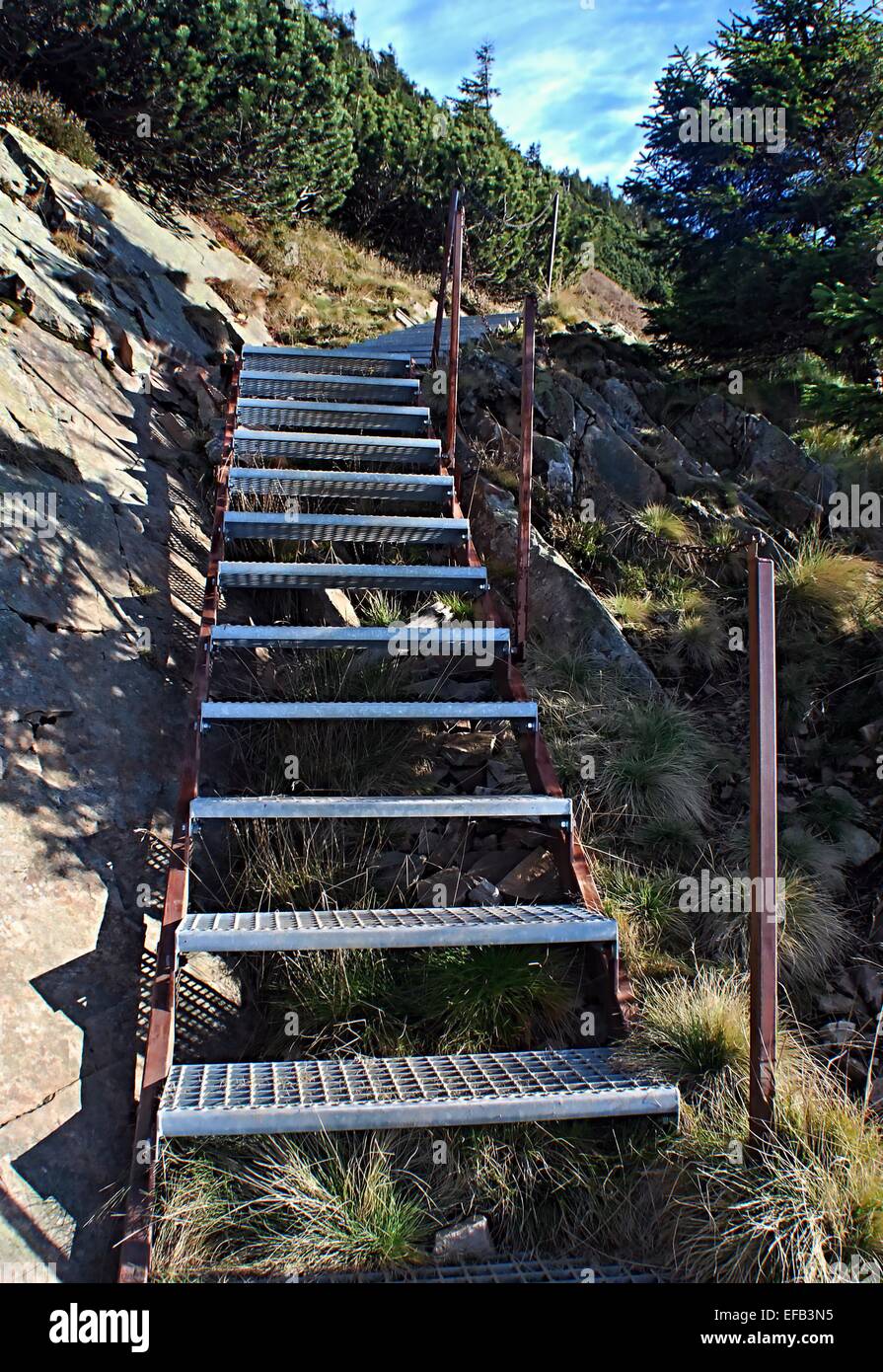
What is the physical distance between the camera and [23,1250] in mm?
2354

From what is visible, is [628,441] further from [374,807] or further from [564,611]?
[374,807]

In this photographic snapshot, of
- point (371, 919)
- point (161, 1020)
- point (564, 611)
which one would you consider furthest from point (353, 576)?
point (161, 1020)

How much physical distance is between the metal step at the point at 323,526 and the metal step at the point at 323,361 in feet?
8.85

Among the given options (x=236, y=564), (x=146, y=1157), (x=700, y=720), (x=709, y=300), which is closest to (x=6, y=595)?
(x=236, y=564)

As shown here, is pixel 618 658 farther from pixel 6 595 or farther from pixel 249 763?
pixel 6 595

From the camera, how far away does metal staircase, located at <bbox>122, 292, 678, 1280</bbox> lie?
2596mm

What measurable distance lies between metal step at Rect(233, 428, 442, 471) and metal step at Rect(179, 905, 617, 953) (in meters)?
3.45

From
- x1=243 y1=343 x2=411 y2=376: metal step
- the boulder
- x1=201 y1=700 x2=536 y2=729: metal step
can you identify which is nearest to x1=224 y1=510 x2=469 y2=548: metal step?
x1=201 y1=700 x2=536 y2=729: metal step

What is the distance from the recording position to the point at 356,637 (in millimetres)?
4336

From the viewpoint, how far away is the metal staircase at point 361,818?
2596 millimetres

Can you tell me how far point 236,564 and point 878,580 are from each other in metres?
3.70

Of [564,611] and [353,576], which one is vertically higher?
[353,576]

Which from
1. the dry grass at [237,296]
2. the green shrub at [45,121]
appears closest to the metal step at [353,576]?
the dry grass at [237,296]

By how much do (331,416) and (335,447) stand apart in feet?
1.98
